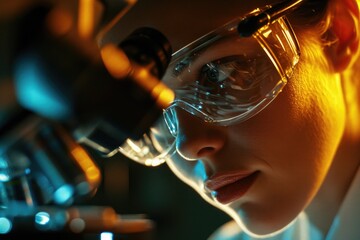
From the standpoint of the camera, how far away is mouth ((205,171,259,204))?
73 centimetres

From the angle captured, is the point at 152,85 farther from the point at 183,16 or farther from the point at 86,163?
the point at 183,16

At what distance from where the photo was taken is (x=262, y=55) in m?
0.60

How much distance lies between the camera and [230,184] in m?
0.75

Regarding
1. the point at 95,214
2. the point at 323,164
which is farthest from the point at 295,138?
the point at 95,214

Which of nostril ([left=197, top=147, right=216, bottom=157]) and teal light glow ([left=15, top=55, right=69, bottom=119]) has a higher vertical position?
nostril ([left=197, top=147, right=216, bottom=157])

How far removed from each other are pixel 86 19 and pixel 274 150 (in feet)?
1.32

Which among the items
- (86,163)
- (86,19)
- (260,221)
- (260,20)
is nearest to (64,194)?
(86,163)

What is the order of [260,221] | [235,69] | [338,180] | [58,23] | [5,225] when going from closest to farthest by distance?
[58,23]
[5,225]
[235,69]
[260,221]
[338,180]

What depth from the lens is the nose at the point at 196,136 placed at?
70cm

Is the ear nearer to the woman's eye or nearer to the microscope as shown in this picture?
the woman's eye

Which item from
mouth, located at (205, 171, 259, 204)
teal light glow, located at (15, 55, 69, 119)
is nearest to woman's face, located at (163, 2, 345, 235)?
mouth, located at (205, 171, 259, 204)

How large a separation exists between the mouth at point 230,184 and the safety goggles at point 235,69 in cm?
9

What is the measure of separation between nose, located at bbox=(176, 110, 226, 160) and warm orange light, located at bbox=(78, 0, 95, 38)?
0.32 m

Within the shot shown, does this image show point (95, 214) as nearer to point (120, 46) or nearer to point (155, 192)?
point (120, 46)
